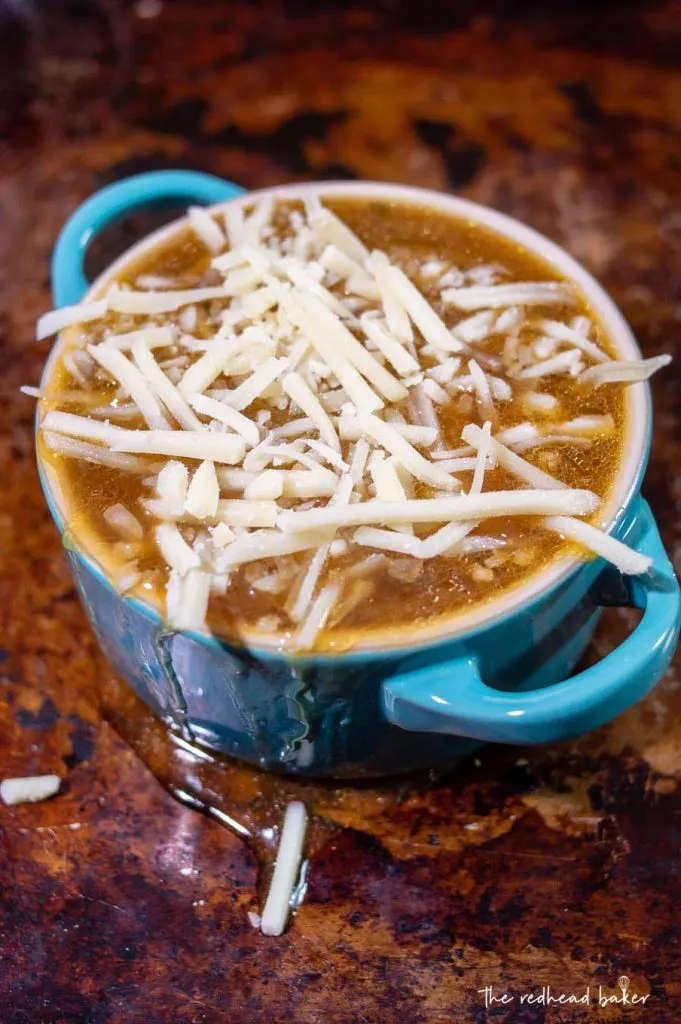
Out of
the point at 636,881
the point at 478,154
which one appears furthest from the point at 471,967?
the point at 478,154

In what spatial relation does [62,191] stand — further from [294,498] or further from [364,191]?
[294,498]

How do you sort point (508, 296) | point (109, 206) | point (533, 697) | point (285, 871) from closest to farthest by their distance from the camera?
A: point (533, 697)
point (285, 871)
point (508, 296)
point (109, 206)

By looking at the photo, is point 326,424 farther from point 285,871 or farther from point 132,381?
point 285,871

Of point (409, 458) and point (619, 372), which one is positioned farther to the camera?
point (619, 372)

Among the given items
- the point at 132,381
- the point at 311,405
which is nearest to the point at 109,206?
the point at 132,381

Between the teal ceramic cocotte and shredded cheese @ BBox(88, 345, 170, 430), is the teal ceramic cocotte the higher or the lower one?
the lower one

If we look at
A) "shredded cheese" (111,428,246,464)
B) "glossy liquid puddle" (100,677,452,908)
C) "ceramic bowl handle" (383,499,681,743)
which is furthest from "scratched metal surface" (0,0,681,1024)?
"shredded cheese" (111,428,246,464)

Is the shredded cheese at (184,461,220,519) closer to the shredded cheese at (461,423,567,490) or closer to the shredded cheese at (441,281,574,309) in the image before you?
the shredded cheese at (461,423,567,490)
